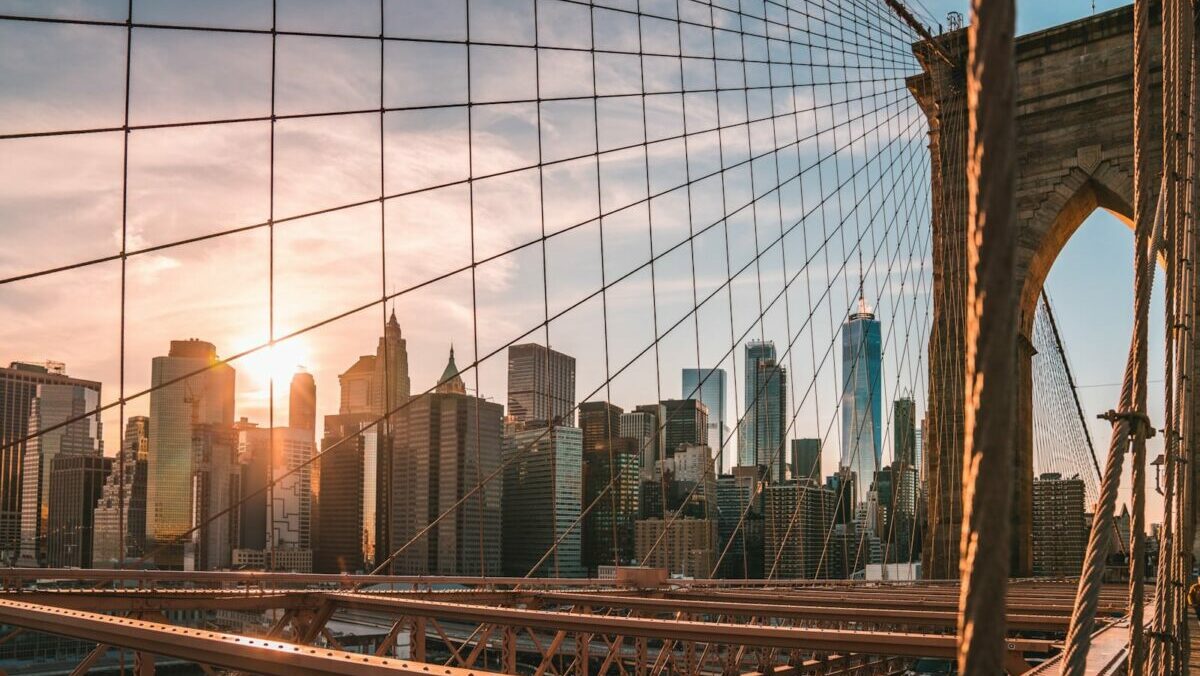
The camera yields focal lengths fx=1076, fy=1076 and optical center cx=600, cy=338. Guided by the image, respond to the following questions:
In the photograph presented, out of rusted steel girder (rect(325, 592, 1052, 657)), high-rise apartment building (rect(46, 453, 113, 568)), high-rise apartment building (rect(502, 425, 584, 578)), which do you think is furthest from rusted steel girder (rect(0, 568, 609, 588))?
high-rise apartment building (rect(502, 425, 584, 578))

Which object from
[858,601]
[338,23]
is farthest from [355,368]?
[858,601]

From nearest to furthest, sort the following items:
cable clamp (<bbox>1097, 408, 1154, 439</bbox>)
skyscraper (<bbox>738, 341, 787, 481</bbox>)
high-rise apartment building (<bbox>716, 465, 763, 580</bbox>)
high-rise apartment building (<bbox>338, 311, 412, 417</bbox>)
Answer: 1. cable clamp (<bbox>1097, 408, 1154, 439</bbox>)
2. high-rise apartment building (<bbox>338, 311, 412, 417</bbox>)
3. skyscraper (<bbox>738, 341, 787, 481</bbox>)
4. high-rise apartment building (<bbox>716, 465, 763, 580</bbox>)

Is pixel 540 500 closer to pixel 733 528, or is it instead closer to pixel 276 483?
pixel 276 483

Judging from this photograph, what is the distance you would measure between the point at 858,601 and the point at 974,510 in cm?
619

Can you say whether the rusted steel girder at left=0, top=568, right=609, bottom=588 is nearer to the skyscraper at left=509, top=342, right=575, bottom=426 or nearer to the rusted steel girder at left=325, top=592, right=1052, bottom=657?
the rusted steel girder at left=325, top=592, right=1052, bottom=657

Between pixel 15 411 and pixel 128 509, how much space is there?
1853 mm

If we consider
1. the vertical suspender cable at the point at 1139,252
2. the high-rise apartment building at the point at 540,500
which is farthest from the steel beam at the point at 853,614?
the high-rise apartment building at the point at 540,500

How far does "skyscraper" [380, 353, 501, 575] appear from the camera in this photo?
13133 mm

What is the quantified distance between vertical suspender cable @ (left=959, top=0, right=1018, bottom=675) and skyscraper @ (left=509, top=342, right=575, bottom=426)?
38.2 ft

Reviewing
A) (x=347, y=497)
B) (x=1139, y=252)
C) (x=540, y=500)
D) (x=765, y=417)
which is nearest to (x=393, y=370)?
(x=347, y=497)

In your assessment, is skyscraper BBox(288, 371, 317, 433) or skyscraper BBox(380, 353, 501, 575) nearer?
skyscraper BBox(288, 371, 317, 433)

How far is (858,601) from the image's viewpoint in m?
6.64

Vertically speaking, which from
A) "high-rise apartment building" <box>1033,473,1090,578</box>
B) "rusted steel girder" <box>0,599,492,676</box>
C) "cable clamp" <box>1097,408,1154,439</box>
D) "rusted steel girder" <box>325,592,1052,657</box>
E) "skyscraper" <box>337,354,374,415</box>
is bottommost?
"high-rise apartment building" <box>1033,473,1090,578</box>

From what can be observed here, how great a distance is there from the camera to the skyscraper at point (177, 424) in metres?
7.39
